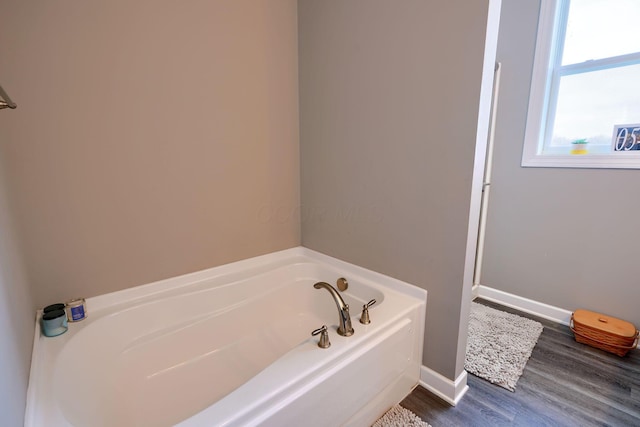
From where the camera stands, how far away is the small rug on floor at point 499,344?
5.24ft

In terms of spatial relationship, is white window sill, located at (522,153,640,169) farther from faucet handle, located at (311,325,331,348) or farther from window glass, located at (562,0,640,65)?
faucet handle, located at (311,325,331,348)

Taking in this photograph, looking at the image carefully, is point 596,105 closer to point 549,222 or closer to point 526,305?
point 549,222

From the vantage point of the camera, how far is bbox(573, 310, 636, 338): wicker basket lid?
171 centimetres

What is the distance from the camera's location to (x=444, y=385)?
57.2 inches

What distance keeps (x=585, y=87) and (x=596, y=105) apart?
5.9 inches

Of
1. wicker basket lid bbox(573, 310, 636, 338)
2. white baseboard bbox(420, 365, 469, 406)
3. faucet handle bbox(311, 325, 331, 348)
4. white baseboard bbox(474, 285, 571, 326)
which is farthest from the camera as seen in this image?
white baseboard bbox(474, 285, 571, 326)

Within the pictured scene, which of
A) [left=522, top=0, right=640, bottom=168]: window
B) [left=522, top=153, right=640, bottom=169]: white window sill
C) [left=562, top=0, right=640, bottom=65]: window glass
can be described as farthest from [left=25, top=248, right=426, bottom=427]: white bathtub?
[left=562, top=0, right=640, bottom=65]: window glass

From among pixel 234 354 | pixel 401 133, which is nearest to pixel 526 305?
pixel 401 133

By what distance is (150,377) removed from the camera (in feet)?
4.59

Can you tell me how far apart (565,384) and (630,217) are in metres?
1.12

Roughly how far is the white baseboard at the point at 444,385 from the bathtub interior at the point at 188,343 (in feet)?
1.54

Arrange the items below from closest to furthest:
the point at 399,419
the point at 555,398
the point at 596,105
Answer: the point at 399,419
the point at 555,398
the point at 596,105

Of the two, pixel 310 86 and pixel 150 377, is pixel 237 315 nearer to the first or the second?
pixel 150 377

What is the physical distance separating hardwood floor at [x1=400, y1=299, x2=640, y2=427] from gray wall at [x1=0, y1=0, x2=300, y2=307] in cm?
152
